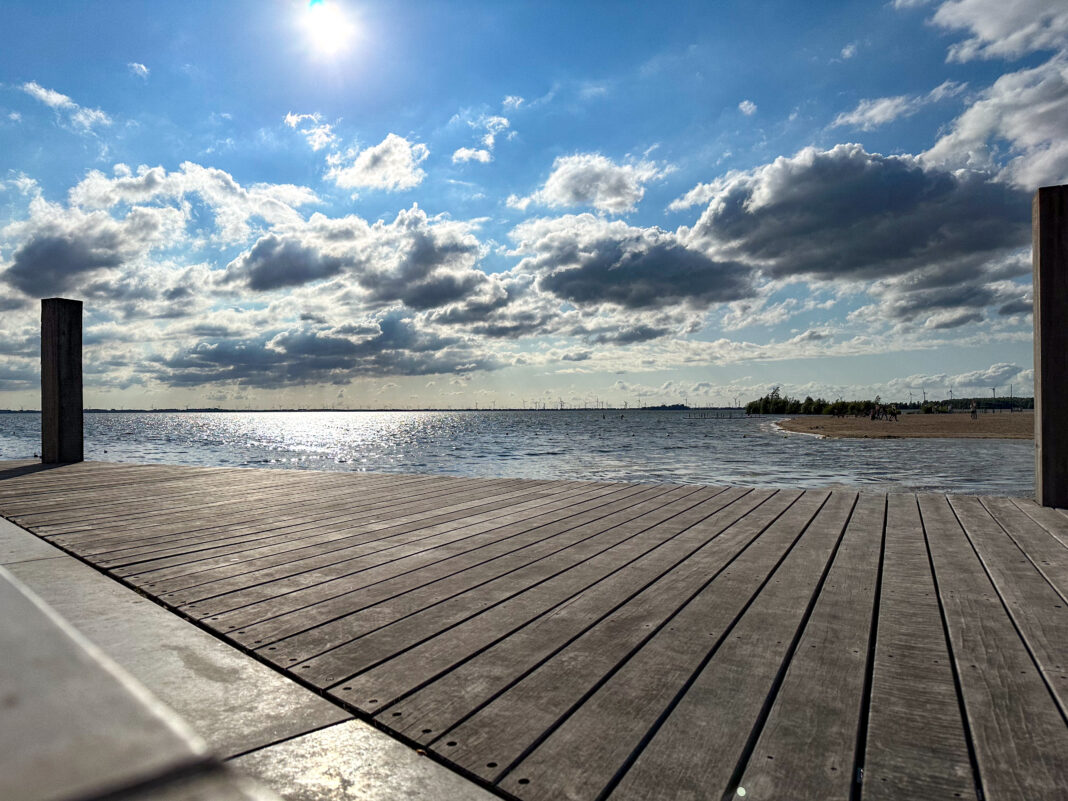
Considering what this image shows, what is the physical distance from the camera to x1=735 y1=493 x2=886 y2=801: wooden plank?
1341mm

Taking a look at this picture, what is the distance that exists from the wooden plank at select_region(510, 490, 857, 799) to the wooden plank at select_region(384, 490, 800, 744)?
0.24m

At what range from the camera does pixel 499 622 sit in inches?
91.7

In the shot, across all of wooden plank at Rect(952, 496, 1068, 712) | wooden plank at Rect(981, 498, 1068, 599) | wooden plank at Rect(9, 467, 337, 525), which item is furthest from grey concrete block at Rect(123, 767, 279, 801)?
wooden plank at Rect(9, 467, 337, 525)

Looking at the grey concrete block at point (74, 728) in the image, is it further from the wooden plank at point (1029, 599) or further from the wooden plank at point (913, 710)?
the wooden plank at point (1029, 599)

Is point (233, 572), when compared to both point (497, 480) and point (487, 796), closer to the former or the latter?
point (487, 796)

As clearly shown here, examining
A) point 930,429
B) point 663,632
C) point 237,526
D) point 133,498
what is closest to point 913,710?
point 663,632

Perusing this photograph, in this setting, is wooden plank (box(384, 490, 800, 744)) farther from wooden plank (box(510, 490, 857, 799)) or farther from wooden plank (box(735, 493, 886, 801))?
wooden plank (box(735, 493, 886, 801))

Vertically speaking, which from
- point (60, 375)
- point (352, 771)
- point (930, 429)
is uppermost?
point (60, 375)

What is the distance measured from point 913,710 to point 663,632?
79cm

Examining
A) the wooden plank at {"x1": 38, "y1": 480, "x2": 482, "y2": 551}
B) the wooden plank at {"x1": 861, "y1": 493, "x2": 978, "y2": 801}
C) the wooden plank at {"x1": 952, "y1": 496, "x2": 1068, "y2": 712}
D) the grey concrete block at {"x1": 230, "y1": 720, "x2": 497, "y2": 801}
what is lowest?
the grey concrete block at {"x1": 230, "y1": 720, "x2": 497, "y2": 801}

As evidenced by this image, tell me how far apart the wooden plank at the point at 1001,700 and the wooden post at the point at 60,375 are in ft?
34.0

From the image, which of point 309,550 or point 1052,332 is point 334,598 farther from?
point 1052,332

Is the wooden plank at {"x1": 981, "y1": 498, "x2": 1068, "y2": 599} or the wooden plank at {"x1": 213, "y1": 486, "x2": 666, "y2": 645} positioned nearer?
the wooden plank at {"x1": 213, "y1": 486, "x2": 666, "y2": 645}

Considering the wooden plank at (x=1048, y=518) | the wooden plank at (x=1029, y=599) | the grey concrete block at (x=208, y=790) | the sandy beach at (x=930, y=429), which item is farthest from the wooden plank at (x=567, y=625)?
the sandy beach at (x=930, y=429)
